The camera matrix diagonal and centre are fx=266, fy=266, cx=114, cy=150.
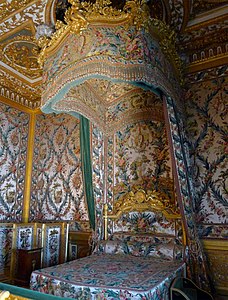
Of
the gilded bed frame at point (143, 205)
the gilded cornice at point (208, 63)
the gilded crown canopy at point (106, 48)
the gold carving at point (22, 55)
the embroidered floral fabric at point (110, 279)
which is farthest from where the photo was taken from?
the gold carving at point (22, 55)

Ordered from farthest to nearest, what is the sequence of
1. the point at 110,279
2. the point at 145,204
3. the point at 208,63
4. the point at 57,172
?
the point at 57,172
the point at 208,63
the point at 145,204
the point at 110,279

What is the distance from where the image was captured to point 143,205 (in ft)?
12.0

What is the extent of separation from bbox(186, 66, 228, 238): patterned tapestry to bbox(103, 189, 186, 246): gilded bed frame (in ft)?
1.15

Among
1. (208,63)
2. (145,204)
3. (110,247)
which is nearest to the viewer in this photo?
(110,247)

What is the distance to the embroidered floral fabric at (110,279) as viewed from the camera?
6.77 feet

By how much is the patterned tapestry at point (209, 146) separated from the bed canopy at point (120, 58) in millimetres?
496

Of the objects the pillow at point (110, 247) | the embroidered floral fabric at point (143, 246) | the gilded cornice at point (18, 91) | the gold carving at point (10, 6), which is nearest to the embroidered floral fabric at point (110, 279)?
the embroidered floral fabric at point (143, 246)

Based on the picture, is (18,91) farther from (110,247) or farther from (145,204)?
(110,247)

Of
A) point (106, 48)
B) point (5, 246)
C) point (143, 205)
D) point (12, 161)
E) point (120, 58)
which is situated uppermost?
point (106, 48)

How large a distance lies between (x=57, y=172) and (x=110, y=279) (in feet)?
9.68

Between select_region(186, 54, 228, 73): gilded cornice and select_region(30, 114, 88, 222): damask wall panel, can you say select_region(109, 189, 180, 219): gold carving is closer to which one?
select_region(30, 114, 88, 222): damask wall panel

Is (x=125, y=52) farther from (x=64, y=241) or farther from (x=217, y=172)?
(x=64, y=241)

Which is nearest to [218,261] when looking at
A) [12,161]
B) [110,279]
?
[110,279]

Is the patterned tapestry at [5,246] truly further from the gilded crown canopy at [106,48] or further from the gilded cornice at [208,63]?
the gilded cornice at [208,63]
